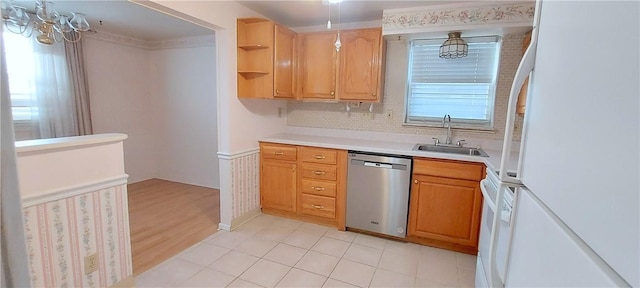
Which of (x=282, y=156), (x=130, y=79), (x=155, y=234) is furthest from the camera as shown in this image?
(x=130, y=79)

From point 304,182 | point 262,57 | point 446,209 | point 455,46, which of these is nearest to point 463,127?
point 455,46

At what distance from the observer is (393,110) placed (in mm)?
3143

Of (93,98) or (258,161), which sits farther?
(93,98)

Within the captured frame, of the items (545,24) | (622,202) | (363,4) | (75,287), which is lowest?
(75,287)

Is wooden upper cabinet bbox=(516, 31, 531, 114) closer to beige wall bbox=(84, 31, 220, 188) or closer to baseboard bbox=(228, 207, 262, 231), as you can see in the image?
baseboard bbox=(228, 207, 262, 231)

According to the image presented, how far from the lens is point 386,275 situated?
215 centimetres

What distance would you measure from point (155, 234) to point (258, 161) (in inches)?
48.2

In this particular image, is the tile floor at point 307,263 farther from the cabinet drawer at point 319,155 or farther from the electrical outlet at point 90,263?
the cabinet drawer at point 319,155

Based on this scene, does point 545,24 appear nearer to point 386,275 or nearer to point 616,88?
point 616,88

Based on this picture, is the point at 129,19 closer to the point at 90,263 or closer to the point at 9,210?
the point at 90,263

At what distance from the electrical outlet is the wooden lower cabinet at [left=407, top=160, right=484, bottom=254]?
7.80ft

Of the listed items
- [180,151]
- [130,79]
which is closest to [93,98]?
[130,79]

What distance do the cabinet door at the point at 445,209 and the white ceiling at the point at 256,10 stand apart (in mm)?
1608

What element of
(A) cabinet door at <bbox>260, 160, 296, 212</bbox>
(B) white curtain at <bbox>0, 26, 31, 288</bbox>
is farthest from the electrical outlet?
(A) cabinet door at <bbox>260, 160, 296, 212</bbox>
